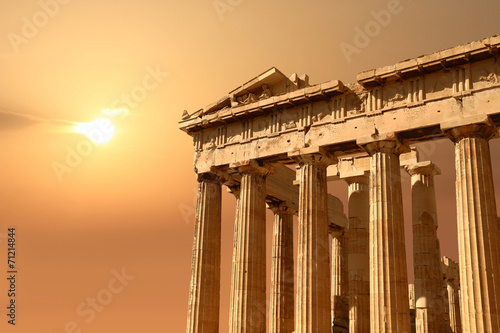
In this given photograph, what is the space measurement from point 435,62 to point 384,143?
3.99 metres

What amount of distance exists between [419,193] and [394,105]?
25.0 feet

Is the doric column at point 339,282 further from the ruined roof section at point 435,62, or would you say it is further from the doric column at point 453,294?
the ruined roof section at point 435,62

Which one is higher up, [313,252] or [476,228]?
[476,228]

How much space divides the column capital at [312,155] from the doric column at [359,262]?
6.99 m

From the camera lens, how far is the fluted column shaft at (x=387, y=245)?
71.1ft

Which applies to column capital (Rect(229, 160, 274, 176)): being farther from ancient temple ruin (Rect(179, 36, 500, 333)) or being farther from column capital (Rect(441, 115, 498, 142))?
column capital (Rect(441, 115, 498, 142))

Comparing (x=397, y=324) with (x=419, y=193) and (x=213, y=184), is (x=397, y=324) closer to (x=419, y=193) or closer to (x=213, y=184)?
(x=419, y=193)

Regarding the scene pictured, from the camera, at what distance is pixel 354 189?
1302 inches

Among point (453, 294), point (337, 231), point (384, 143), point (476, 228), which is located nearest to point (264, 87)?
point (384, 143)

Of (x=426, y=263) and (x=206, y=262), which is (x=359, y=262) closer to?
(x=426, y=263)

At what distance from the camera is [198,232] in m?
29.4

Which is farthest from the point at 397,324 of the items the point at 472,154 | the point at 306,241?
the point at 472,154

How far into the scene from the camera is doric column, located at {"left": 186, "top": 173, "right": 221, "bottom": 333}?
28172mm

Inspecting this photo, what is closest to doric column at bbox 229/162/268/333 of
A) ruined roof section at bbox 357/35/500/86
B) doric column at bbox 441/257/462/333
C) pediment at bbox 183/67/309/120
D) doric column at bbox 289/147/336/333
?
doric column at bbox 289/147/336/333
